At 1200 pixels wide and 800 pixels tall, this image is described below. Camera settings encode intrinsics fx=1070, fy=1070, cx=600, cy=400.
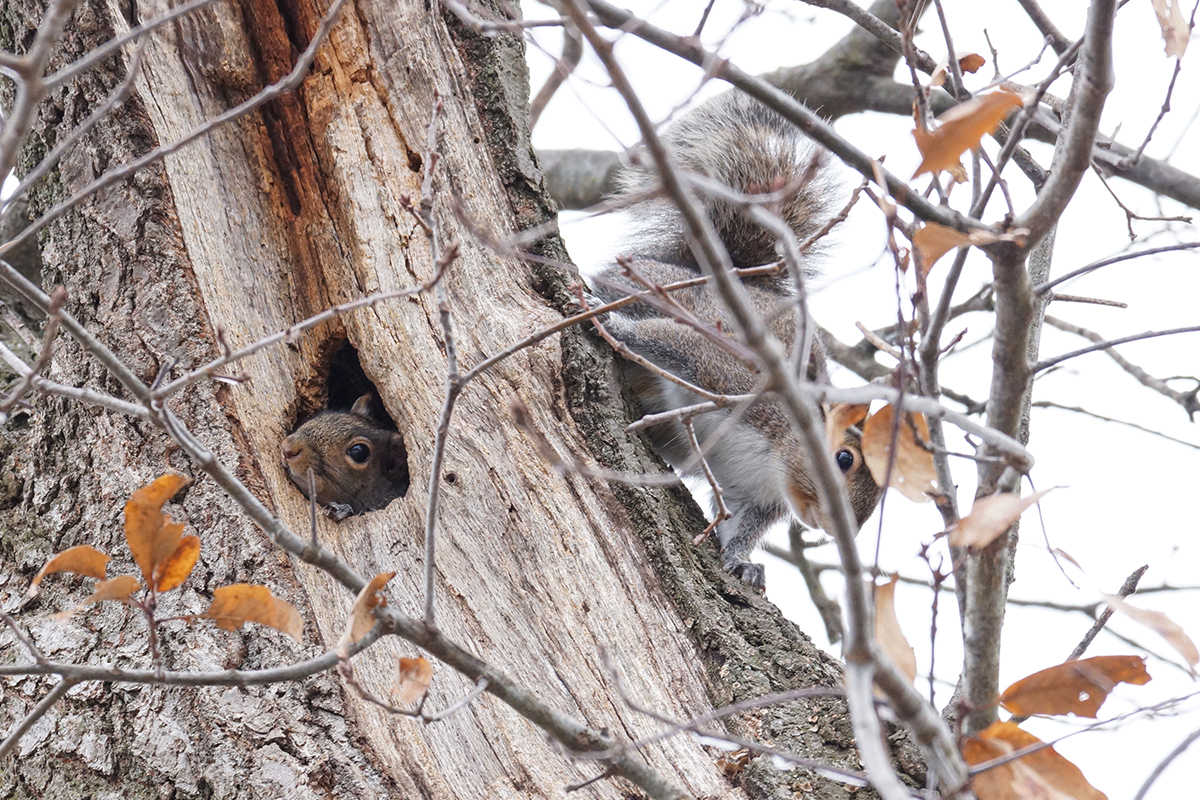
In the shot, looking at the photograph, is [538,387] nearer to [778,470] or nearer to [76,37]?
[76,37]

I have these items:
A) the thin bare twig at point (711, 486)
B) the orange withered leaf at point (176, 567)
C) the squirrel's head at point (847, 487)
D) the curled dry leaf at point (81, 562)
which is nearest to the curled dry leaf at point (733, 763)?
the thin bare twig at point (711, 486)

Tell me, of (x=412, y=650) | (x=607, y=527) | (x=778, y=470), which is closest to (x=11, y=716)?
(x=412, y=650)

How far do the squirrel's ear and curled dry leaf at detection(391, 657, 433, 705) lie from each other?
1.93 meters

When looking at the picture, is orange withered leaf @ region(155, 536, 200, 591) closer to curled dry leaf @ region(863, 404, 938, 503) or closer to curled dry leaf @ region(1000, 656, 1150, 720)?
curled dry leaf @ region(863, 404, 938, 503)

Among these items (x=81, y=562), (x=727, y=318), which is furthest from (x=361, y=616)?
(x=727, y=318)

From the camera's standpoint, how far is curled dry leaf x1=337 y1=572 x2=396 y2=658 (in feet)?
4.33

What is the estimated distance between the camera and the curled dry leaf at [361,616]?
1.32 m

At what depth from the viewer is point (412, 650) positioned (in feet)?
6.59

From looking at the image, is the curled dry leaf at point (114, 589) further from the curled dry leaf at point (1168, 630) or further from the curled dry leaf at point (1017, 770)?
the curled dry leaf at point (1168, 630)

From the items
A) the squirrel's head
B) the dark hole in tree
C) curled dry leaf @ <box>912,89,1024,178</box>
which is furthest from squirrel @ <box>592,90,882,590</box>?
curled dry leaf @ <box>912,89,1024,178</box>

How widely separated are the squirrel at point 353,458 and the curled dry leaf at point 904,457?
5.06 feet

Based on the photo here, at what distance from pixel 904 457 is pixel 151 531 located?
103 cm

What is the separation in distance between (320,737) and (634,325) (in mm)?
1811

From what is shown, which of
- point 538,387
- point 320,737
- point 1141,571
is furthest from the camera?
point 538,387
